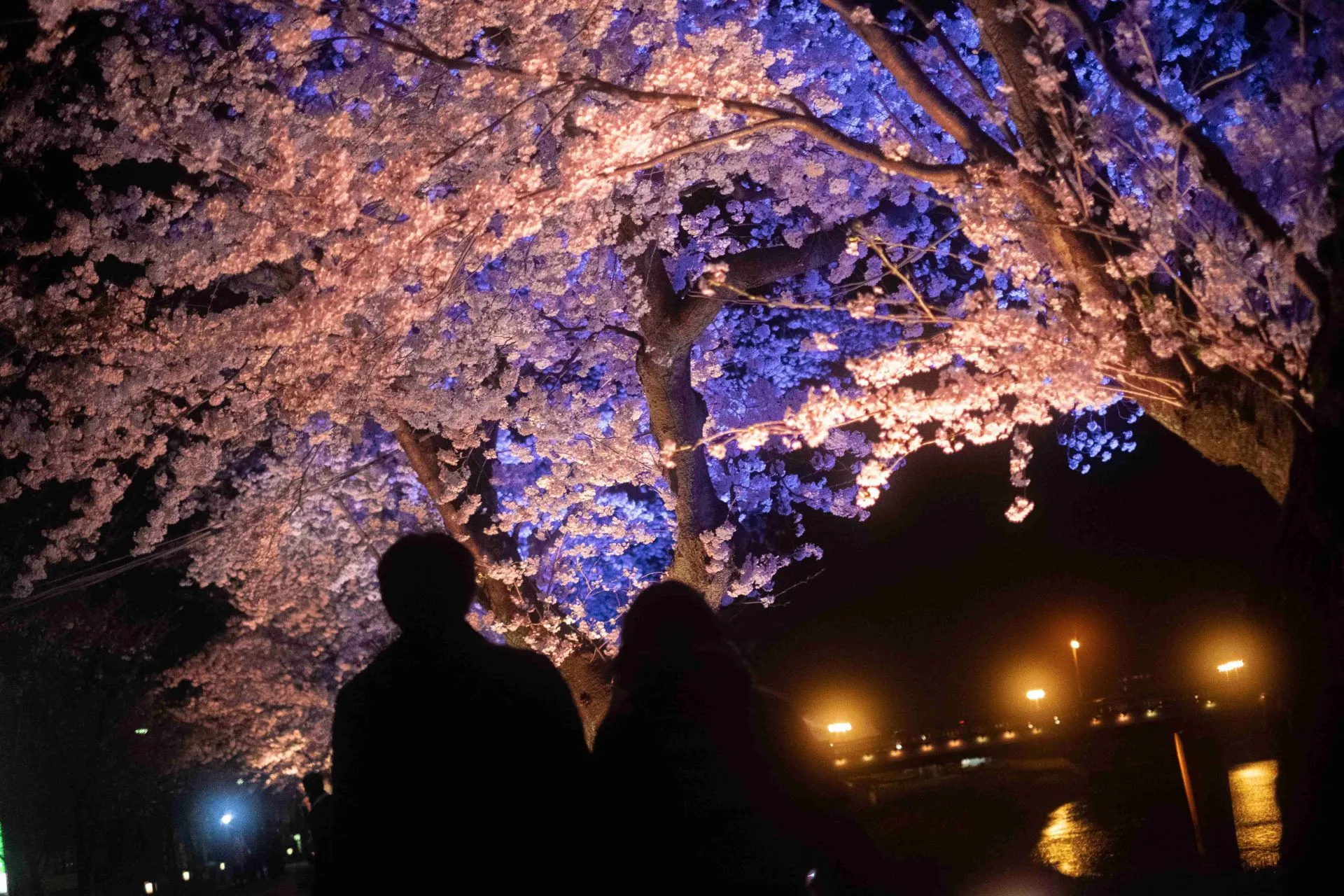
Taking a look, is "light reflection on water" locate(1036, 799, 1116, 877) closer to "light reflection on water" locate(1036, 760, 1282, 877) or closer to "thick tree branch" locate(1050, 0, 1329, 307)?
"light reflection on water" locate(1036, 760, 1282, 877)

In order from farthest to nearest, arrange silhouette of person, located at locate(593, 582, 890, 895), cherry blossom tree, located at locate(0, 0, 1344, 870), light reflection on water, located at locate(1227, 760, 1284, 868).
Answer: light reflection on water, located at locate(1227, 760, 1284, 868), cherry blossom tree, located at locate(0, 0, 1344, 870), silhouette of person, located at locate(593, 582, 890, 895)

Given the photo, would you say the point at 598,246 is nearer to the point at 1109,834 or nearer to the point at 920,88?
the point at 920,88

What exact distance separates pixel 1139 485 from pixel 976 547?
3989mm

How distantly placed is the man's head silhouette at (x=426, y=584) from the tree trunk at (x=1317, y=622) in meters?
3.30

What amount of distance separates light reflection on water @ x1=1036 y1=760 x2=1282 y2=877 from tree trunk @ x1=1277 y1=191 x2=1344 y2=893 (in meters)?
3.78

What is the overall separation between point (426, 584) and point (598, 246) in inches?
371

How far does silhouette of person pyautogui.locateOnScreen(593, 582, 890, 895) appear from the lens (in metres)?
2.73

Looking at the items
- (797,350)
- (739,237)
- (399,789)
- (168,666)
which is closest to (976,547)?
(797,350)

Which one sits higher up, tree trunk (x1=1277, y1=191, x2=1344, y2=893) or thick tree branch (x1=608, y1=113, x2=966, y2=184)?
thick tree branch (x1=608, y1=113, x2=966, y2=184)

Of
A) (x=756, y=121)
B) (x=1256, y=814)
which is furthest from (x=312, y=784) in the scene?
(x=1256, y=814)

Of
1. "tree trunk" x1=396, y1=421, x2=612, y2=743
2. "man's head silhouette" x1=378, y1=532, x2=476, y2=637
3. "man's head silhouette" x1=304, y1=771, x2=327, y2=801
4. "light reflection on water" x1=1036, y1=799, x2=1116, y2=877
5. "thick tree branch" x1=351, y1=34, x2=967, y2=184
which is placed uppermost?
"thick tree branch" x1=351, y1=34, x2=967, y2=184

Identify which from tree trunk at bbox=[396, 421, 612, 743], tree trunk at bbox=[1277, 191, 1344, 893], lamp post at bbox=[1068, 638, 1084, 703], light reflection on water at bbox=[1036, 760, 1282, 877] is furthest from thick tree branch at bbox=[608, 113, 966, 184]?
lamp post at bbox=[1068, 638, 1084, 703]

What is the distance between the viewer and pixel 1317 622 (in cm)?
429

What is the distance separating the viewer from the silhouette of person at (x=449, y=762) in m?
2.56
